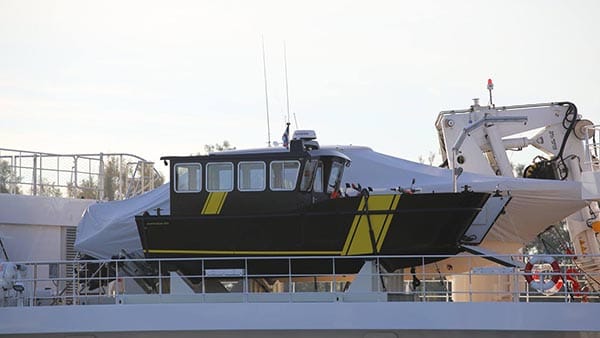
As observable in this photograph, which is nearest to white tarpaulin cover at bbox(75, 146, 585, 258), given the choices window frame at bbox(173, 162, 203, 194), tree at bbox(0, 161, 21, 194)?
tree at bbox(0, 161, 21, 194)

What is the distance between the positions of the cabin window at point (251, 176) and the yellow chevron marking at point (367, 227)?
5.42 feet

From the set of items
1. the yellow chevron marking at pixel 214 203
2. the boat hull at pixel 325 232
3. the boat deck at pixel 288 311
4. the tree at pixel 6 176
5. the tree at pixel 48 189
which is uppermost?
the tree at pixel 6 176

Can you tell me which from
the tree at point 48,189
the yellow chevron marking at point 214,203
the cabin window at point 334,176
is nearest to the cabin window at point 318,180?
the cabin window at point 334,176

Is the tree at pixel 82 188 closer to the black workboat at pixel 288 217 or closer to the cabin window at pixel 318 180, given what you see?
the black workboat at pixel 288 217

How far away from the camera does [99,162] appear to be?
22859 millimetres

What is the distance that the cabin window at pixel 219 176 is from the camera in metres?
17.7

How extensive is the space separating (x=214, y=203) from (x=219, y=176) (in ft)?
1.47

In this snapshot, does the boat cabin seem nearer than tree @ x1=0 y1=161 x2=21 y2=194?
Yes

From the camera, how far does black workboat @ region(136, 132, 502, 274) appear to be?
17.2m

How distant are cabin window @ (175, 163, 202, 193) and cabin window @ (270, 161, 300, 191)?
1227 mm

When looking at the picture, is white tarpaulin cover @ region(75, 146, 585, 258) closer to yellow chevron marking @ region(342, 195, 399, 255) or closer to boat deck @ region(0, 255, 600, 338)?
boat deck @ region(0, 255, 600, 338)

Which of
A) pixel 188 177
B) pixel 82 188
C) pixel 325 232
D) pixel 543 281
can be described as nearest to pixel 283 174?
pixel 325 232

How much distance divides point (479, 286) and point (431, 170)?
3088mm

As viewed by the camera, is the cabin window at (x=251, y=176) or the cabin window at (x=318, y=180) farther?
the cabin window at (x=318, y=180)
